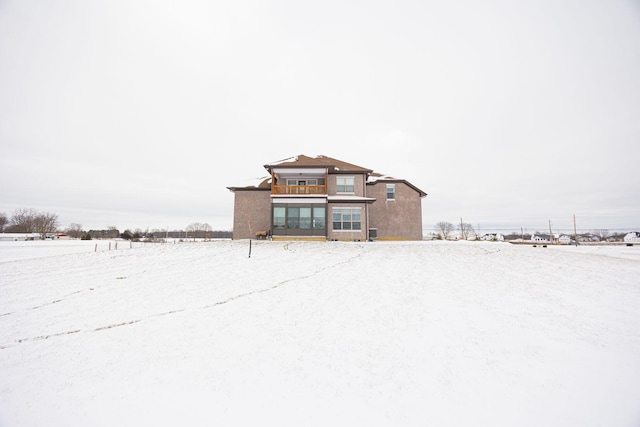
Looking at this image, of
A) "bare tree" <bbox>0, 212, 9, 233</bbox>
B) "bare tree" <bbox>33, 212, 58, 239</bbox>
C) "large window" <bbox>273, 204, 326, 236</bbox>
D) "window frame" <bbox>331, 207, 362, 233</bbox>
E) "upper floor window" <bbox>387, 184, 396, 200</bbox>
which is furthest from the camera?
"bare tree" <bbox>0, 212, 9, 233</bbox>

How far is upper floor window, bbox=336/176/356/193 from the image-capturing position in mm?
24625

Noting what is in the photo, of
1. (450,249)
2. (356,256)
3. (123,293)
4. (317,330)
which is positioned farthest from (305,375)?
(450,249)

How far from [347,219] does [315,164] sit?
5.21 metres

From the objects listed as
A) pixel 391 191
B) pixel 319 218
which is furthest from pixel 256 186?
pixel 391 191

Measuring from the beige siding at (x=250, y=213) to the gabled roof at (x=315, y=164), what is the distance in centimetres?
290

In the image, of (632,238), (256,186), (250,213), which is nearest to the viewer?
(250,213)

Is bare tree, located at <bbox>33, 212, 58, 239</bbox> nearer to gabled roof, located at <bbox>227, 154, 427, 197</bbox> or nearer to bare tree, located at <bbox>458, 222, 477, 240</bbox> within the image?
gabled roof, located at <bbox>227, 154, 427, 197</bbox>

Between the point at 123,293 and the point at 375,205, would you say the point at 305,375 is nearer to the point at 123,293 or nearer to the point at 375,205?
the point at 123,293

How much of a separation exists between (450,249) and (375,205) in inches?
410

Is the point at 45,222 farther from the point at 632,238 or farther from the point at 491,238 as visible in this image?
the point at 632,238

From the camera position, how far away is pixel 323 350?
6191 mm

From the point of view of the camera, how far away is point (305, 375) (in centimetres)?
541

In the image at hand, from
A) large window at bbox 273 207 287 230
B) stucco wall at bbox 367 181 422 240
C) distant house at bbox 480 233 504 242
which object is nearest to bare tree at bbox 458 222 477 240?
distant house at bbox 480 233 504 242

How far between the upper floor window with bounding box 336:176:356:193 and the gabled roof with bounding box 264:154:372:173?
713 millimetres
